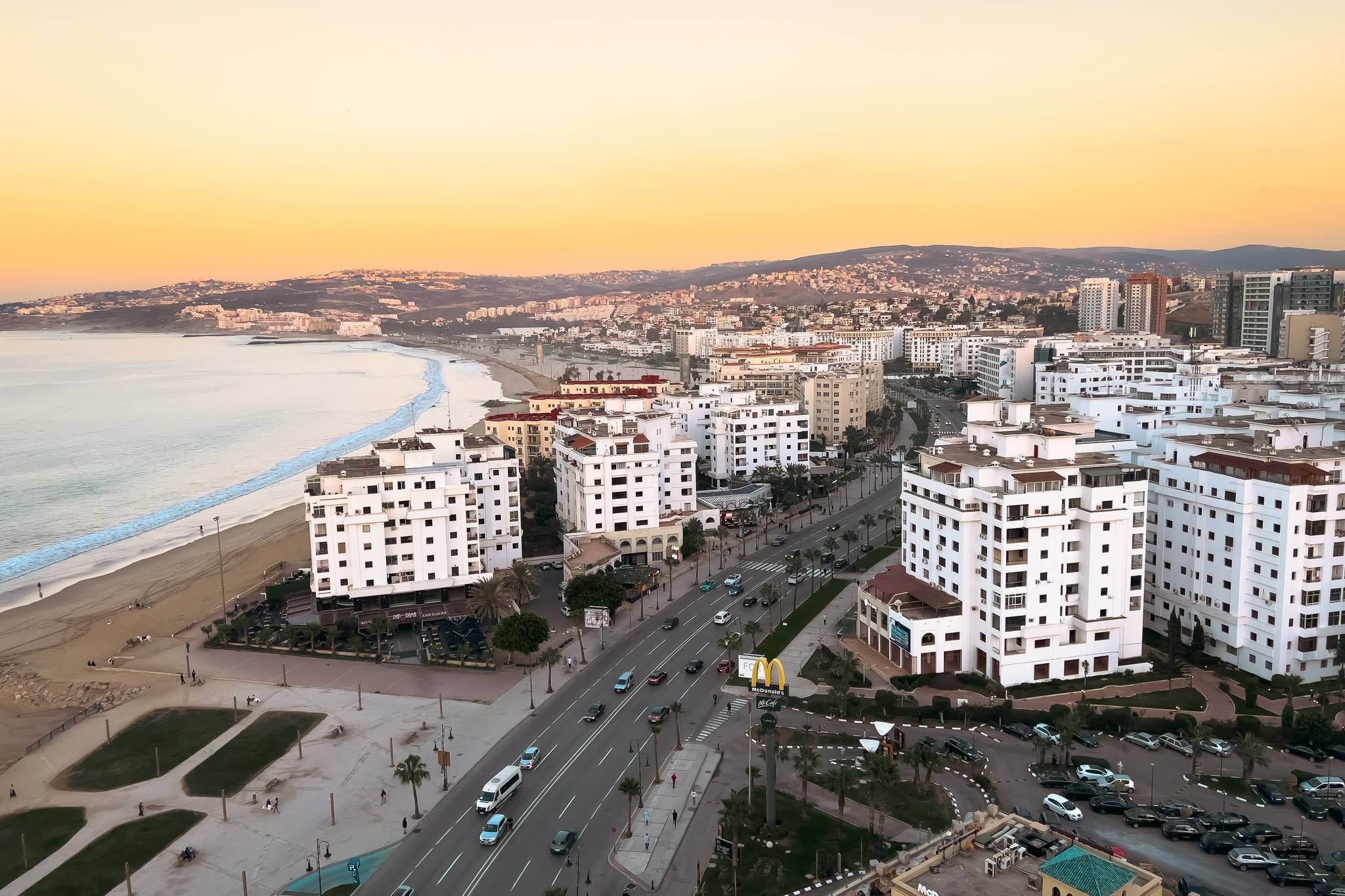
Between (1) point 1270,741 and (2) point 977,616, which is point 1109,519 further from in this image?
(1) point 1270,741

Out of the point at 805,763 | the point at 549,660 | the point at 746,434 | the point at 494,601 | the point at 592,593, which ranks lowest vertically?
the point at 549,660

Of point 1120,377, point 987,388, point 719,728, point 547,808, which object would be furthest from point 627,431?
point 987,388

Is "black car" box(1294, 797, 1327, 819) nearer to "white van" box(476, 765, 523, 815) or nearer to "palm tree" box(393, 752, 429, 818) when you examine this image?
"white van" box(476, 765, 523, 815)

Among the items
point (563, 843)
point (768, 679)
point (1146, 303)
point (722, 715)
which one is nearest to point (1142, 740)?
point (768, 679)

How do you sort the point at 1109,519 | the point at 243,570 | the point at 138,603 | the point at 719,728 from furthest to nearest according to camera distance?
the point at 243,570 < the point at 138,603 < the point at 1109,519 < the point at 719,728

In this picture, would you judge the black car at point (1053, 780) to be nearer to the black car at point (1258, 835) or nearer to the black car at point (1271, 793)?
the black car at point (1258, 835)

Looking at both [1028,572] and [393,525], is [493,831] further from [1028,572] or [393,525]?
[393,525]
